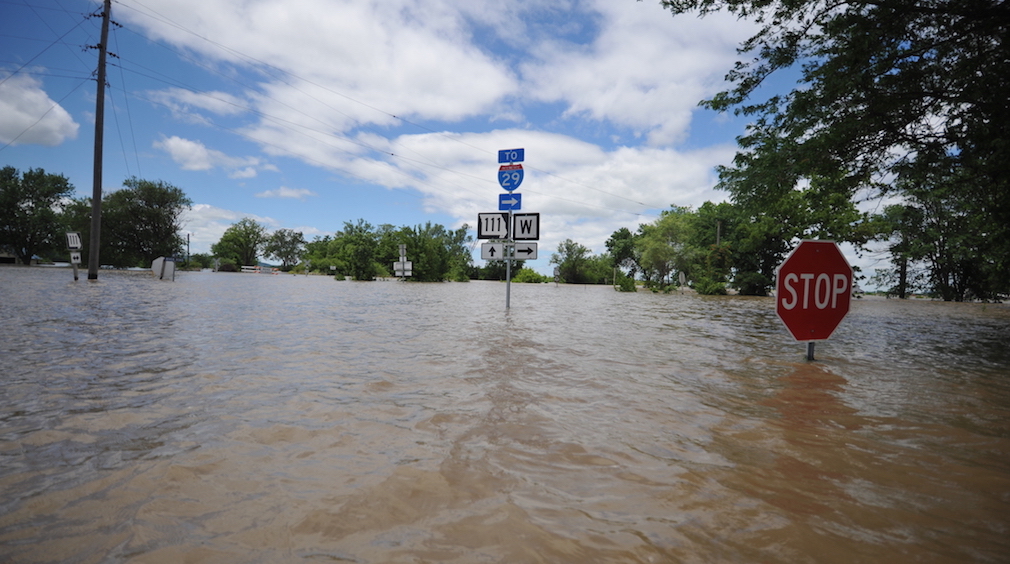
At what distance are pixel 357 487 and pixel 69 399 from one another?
8.93 feet

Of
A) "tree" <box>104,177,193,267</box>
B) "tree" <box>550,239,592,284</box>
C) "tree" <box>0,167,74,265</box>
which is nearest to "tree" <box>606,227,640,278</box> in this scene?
"tree" <box>550,239,592,284</box>

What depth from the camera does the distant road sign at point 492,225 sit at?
11.8 m

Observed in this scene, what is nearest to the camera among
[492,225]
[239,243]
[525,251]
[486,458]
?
[486,458]

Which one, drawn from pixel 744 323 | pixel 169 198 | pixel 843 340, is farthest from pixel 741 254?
pixel 169 198

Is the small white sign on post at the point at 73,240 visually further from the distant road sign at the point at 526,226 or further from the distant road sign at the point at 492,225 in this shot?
the distant road sign at the point at 526,226

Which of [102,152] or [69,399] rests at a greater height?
[102,152]

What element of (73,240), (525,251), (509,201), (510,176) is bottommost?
(525,251)

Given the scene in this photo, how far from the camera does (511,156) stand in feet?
38.2

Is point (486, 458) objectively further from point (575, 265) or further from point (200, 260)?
point (200, 260)

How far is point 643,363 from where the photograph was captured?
5.16 metres

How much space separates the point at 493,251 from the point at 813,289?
25.5 feet

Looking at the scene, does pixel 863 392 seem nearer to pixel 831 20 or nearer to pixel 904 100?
pixel 904 100

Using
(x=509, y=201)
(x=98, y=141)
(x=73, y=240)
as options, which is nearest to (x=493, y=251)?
(x=509, y=201)

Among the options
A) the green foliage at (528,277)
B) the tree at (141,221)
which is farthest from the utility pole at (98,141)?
the green foliage at (528,277)
